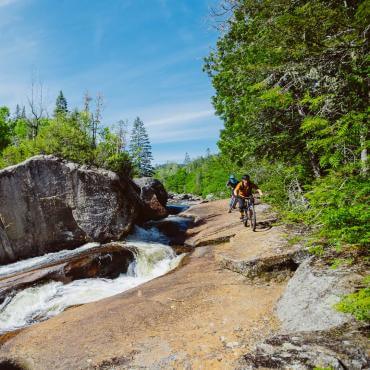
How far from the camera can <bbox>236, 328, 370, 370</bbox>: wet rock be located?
3.83 metres

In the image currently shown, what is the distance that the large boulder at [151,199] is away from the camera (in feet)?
66.1

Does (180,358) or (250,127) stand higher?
(250,127)

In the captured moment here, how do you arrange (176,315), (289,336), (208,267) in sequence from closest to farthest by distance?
(289,336) < (176,315) < (208,267)

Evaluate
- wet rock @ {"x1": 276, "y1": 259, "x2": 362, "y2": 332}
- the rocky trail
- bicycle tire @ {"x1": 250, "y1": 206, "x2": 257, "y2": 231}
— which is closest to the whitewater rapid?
the rocky trail

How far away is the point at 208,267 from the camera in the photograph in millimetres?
10141

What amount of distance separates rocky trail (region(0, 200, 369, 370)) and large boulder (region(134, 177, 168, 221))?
33.9 ft

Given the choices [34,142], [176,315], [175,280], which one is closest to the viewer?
[176,315]

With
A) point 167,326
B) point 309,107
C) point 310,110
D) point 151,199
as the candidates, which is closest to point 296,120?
point 310,110

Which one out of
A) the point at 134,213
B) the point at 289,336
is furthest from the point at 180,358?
the point at 134,213

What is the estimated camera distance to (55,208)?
48.7ft

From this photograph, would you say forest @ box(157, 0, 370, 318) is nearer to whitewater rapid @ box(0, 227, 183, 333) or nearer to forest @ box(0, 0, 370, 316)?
forest @ box(0, 0, 370, 316)

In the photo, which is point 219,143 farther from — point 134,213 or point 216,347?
point 216,347

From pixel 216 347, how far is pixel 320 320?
6.05 ft

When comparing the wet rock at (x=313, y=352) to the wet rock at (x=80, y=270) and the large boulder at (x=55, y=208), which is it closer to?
the wet rock at (x=80, y=270)
